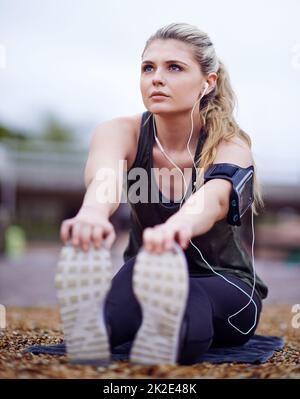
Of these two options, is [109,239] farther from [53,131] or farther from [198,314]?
[53,131]


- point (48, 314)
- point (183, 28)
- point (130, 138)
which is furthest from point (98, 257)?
point (48, 314)

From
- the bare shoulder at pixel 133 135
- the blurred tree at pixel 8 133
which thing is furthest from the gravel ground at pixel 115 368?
the blurred tree at pixel 8 133

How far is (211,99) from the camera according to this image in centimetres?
224

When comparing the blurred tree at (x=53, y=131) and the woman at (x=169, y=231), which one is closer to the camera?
the woman at (x=169, y=231)

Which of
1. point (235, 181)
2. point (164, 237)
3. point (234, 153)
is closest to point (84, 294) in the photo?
point (164, 237)

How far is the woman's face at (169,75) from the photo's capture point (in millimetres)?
2000

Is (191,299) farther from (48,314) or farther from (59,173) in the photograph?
(59,173)

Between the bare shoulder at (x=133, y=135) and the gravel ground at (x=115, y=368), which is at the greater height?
the bare shoulder at (x=133, y=135)

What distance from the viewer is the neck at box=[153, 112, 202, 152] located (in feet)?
7.07

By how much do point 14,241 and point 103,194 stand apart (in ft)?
40.4

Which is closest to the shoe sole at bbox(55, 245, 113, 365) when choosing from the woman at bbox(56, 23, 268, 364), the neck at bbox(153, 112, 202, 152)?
the woman at bbox(56, 23, 268, 364)

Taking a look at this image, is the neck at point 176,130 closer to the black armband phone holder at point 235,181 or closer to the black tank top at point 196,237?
the black tank top at point 196,237

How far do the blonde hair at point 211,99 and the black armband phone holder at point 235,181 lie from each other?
0.28ft
